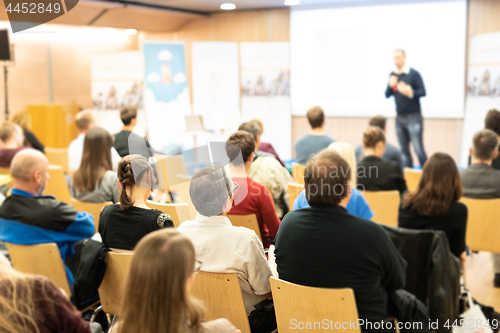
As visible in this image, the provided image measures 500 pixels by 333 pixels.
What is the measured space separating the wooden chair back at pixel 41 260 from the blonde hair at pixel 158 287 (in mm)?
1540

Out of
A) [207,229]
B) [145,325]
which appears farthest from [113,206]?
[145,325]

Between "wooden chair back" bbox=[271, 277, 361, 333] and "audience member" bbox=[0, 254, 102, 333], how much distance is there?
81 cm

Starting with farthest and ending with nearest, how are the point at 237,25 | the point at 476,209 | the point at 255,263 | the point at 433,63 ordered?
the point at 237,25, the point at 433,63, the point at 476,209, the point at 255,263

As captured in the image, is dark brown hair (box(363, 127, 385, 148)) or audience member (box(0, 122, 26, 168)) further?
audience member (box(0, 122, 26, 168))

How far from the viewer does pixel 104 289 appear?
2.42 meters

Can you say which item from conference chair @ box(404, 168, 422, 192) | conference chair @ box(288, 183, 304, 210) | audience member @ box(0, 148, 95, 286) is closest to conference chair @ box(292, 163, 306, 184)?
conference chair @ box(288, 183, 304, 210)

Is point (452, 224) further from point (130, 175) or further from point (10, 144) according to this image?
point (10, 144)

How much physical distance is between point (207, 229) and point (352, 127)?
630 centimetres

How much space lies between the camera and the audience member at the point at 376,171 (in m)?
3.74

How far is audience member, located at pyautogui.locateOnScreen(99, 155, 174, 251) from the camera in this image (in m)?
2.28

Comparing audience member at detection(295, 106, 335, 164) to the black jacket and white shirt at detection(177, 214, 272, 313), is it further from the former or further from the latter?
white shirt at detection(177, 214, 272, 313)

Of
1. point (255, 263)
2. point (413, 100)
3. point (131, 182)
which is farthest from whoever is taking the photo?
point (413, 100)

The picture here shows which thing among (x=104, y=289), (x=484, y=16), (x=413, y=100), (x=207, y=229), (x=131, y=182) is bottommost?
(x=104, y=289)

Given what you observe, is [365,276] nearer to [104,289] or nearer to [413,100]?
[104,289]
